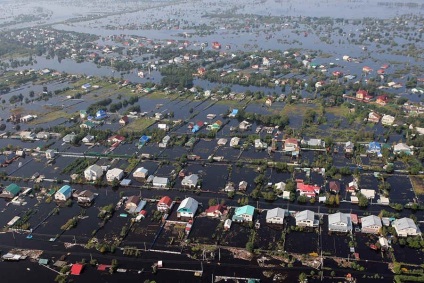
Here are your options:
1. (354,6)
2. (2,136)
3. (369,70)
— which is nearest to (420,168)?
(369,70)

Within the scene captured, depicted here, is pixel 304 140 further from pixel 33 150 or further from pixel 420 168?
pixel 33 150

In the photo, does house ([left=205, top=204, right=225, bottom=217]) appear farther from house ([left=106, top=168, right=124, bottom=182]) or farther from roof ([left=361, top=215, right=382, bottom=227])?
roof ([left=361, top=215, right=382, bottom=227])

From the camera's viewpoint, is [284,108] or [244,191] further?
[284,108]

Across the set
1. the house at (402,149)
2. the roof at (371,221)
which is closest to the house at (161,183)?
the roof at (371,221)

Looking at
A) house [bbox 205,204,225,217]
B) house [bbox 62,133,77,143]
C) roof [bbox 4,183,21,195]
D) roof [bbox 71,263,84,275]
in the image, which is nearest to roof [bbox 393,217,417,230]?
house [bbox 205,204,225,217]

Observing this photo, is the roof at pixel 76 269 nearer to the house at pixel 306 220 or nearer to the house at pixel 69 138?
the house at pixel 306 220

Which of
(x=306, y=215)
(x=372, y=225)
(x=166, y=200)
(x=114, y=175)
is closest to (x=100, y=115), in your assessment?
(x=114, y=175)
